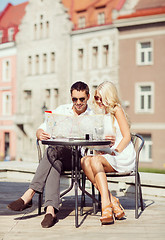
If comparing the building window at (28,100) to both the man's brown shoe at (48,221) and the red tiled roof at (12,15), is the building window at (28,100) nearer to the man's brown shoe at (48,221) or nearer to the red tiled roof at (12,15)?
the red tiled roof at (12,15)

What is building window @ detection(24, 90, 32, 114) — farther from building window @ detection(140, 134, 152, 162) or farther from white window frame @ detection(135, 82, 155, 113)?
building window @ detection(140, 134, 152, 162)

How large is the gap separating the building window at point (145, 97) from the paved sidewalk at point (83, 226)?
68.8 ft

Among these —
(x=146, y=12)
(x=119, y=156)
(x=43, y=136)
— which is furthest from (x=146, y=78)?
(x=43, y=136)

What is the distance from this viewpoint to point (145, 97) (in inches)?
1056

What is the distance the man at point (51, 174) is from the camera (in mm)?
4750

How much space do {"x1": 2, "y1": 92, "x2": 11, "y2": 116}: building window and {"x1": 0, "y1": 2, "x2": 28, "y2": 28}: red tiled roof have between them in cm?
509

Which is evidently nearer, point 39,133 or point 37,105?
point 39,133

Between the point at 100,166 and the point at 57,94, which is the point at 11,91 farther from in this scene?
the point at 100,166

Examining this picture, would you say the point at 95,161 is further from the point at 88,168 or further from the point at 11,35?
the point at 11,35

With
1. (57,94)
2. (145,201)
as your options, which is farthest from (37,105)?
(145,201)

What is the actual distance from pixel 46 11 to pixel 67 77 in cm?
509

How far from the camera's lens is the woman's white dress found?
5023 mm

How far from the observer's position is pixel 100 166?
4812 millimetres

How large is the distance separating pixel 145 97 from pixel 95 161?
876 inches
